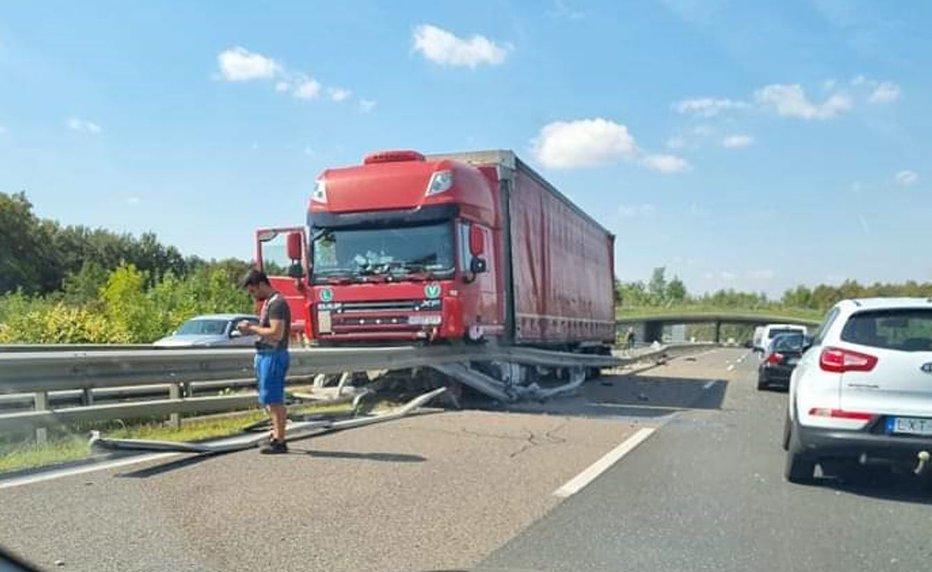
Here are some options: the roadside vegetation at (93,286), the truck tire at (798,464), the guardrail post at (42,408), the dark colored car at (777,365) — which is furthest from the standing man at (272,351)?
the dark colored car at (777,365)

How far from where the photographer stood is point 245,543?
5371mm

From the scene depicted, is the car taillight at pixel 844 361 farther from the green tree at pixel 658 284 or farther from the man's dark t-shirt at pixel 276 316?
the green tree at pixel 658 284

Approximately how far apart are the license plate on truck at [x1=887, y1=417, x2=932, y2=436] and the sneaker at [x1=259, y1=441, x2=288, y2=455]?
5.38m

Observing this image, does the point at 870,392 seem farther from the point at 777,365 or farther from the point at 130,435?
the point at 777,365

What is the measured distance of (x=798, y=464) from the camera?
26.0 feet

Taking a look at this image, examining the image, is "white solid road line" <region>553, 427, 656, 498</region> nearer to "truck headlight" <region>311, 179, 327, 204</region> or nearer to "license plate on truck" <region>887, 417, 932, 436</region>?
"license plate on truck" <region>887, 417, 932, 436</region>

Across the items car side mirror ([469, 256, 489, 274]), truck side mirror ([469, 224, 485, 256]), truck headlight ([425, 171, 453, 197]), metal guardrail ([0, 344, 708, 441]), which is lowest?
metal guardrail ([0, 344, 708, 441])

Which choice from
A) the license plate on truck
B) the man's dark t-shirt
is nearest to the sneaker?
the man's dark t-shirt

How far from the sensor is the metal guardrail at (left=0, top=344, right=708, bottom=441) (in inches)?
307

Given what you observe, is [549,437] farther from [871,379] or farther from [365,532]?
[365,532]

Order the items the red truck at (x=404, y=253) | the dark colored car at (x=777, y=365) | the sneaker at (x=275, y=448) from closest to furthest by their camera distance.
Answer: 1. the sneaker at (x=275, y=448)
2. the red truck at (x=404, y=253)
3. the dark colored car at (x=777, y=365)

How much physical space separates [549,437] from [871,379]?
412 centimetres

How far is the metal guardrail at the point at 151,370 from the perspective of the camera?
7.79m

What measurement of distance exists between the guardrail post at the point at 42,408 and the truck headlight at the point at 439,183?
22.6ft
